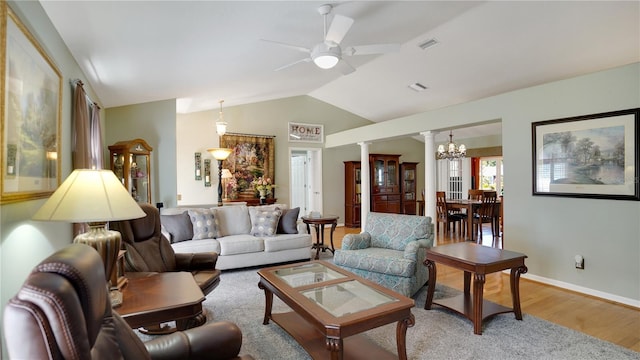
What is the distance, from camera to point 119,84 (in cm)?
371

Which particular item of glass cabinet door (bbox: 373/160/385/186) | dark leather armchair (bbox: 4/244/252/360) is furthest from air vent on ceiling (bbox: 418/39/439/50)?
dark leather armchair (bbox: 4/244/252/360)

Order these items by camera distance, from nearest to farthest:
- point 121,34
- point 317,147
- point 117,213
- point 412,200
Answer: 1. point 117,213
2. point 121,34
3. point 317,147
4. point 412,200

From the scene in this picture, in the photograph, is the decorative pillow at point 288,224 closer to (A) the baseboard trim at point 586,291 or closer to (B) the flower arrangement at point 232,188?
(B) the flower arrangement at point 232,188

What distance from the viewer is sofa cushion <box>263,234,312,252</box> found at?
4.39 metres

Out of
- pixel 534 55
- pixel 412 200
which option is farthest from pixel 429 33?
pixel 412 200

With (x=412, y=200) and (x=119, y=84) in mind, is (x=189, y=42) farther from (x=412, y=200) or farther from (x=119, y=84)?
(x=412, y=200)

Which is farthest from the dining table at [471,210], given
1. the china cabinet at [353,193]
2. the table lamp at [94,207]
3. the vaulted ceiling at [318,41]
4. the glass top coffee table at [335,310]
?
the table lamp at [94,207]

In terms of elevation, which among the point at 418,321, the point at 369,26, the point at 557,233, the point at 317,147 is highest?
the point at 369,26

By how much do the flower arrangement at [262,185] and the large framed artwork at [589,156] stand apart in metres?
4.64

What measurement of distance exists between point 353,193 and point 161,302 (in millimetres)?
6578

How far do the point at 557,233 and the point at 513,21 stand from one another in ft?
8.18

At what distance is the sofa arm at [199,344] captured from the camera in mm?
1351

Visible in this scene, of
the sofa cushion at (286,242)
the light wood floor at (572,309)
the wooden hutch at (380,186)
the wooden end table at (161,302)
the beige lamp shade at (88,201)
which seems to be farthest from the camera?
the wooden hutch at (380,186)

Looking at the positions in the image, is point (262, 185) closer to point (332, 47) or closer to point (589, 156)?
point (332, 47)
